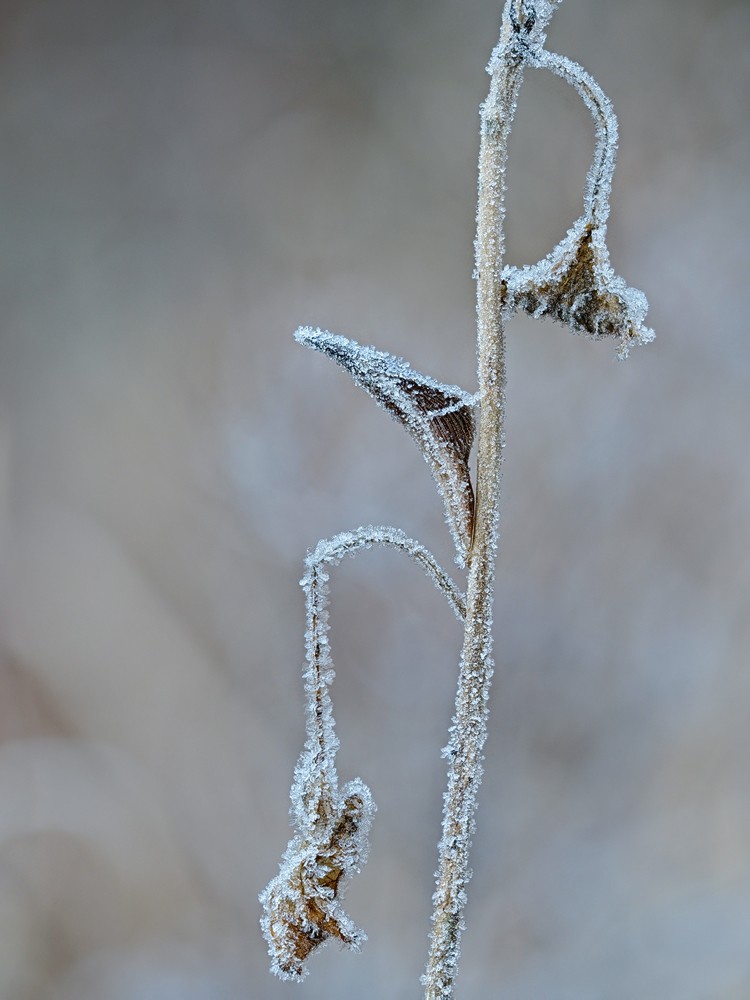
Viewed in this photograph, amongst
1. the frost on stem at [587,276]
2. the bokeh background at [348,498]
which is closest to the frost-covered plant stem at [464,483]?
the frost on stem at [587,276]

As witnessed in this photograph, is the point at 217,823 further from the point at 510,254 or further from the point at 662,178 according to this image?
the point at 662,178

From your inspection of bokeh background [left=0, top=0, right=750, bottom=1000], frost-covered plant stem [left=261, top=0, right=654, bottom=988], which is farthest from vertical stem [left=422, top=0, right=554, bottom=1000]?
bokeh background [left=0, top=0, right=750, bottom=1000]

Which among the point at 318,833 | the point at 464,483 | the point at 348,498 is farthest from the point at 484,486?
the point at 348,498

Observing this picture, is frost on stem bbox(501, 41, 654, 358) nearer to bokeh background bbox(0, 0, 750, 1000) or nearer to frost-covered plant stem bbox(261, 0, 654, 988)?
frost-covered plant stem bbox(261, 0, 654, 988)

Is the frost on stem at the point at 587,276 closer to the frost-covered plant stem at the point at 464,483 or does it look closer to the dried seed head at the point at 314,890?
the frost-covered plant stem at the point at 464,483

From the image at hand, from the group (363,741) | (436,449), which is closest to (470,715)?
(436,449)

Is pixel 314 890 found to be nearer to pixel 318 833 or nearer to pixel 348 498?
pixel 318 833
